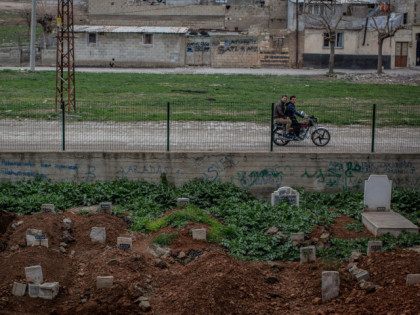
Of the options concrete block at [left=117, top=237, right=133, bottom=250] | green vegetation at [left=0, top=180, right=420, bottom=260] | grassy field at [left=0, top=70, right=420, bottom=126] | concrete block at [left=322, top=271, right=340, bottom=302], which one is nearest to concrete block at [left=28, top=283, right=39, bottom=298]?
concrete block at [left=117, top=237, right=133, bottom=250]

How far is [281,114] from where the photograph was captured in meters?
23.7

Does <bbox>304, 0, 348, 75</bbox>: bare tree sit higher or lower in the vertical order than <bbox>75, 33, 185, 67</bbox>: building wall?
higher

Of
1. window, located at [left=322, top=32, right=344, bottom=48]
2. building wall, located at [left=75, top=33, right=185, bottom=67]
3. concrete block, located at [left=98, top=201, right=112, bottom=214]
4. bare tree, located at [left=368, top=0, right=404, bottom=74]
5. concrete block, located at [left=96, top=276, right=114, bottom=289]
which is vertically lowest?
concrete block, located at [left=96, top=276, right=114, bottom=289]

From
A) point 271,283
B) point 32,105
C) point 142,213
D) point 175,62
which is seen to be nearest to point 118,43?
point 175,62

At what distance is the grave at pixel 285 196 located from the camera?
796 inches

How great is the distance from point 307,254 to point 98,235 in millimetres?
3999

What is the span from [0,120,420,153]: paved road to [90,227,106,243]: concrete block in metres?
5.45

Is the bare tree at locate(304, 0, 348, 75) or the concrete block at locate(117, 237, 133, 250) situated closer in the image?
the concrete block at locate(117, 237, 133, 250)

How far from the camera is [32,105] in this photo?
31.8 metres

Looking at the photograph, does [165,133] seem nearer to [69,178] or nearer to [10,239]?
[69,178]

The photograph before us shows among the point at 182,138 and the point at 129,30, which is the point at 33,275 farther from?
the point at 129,30

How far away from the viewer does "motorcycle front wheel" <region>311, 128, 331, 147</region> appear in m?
23.5

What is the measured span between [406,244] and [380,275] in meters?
2.81

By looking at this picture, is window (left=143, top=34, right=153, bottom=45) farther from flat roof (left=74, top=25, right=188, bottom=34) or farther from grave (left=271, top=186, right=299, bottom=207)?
grave (left=271, top=186, right=299, bottom=207)
